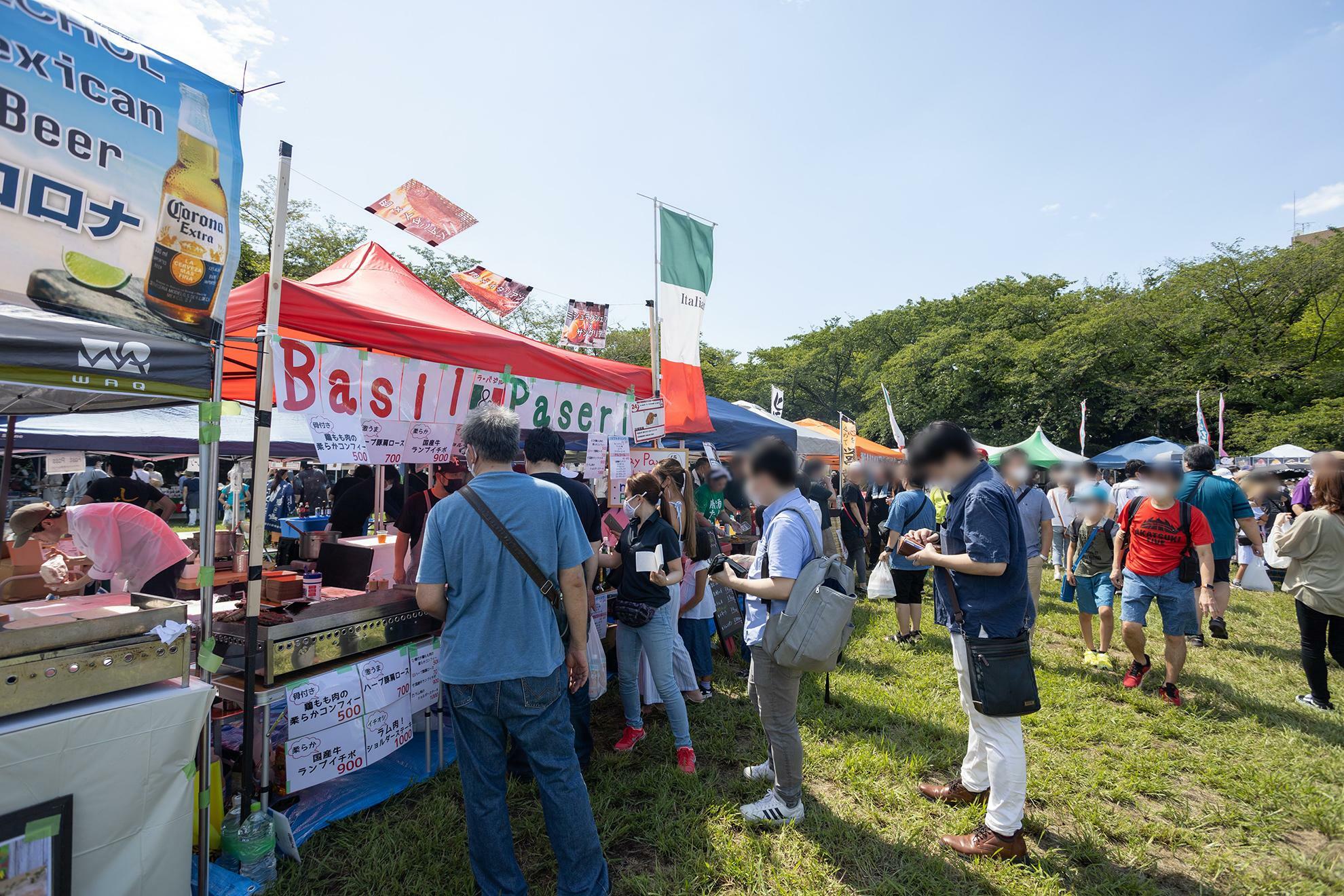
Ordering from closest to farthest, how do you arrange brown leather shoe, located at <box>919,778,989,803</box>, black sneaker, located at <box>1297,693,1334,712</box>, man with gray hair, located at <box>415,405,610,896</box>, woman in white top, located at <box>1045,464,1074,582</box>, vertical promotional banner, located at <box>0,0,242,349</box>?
→ vertical promotional banner, located at <box>0,0,242,349</box>, man with gray hair, located at <box>415,405,610,896</box>, brown leather shoe, located at <box>919,778,989,803</box>, black sneaker, located at <box>1297,693,1334,712</box>, woman in white top, located at <box>1045,464,1074,582</box>

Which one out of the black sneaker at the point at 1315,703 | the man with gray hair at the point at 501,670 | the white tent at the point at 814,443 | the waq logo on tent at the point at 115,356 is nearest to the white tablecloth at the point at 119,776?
the man with gray hair at the point at 501,670

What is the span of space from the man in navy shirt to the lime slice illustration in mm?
3536

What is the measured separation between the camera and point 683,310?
6.68 metres

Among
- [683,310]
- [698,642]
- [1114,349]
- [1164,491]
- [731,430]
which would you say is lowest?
[698,642]

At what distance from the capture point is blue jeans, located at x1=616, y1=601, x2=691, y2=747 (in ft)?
12.5

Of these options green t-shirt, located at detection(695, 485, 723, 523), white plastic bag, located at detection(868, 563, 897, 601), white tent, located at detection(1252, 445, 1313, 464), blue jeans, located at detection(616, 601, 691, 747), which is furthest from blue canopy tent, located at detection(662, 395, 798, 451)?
white tent, located at detection(1252, 445, 1313, 464)

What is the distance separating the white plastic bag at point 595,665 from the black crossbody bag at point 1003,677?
225cm

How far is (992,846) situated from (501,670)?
2544 mm

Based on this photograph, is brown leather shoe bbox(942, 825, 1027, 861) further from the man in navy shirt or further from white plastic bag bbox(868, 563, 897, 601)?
white plastic bag bbox(868, 563, 897, 601)

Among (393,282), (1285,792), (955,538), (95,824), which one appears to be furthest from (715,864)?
(393,282)

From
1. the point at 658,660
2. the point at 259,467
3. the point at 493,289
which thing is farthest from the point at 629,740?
the point at 493,289

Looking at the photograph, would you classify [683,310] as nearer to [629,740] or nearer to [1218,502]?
[629,740]

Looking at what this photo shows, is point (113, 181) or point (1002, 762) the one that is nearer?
point (113, 181)

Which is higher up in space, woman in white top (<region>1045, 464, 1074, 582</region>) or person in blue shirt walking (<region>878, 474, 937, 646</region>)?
woman in white top (<region>1045, 464, 1074, 582</region>)
